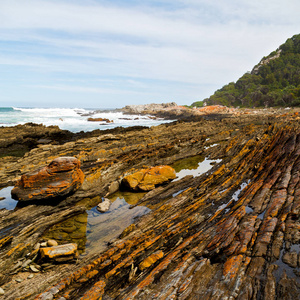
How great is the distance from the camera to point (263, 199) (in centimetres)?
995

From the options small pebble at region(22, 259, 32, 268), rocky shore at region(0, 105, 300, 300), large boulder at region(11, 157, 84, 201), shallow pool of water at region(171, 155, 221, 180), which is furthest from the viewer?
shallow pool of water at region(171, 155, 221, 180)

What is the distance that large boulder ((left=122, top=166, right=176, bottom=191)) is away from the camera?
16.5 m

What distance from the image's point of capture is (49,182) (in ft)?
45.0

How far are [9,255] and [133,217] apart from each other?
6869 mm

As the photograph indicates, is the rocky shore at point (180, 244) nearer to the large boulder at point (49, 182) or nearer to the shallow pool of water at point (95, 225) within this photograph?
the shallow pool of water at point (95, 225)

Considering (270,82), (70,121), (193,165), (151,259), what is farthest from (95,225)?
(270,82)

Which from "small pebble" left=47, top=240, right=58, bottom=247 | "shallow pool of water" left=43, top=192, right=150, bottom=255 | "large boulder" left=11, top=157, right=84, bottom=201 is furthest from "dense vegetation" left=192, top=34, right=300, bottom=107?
"small pebble" left=47, top=240, right=58, bottom=247

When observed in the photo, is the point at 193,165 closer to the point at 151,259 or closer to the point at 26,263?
the point at 151,259

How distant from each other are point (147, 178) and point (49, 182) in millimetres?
8209

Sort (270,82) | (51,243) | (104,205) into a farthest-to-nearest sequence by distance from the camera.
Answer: (270,82)
(104,205)
(51,243)

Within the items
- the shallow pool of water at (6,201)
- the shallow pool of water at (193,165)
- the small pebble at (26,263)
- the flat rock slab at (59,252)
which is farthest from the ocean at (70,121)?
the flat rock slab at (59,252)

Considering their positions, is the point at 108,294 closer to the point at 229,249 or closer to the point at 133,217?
the point at 229,249

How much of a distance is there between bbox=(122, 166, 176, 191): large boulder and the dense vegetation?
332ft

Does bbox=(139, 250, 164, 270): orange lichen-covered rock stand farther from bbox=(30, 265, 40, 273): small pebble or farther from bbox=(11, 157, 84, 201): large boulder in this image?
bbox=(11, 157, 84, 201): large boulder
